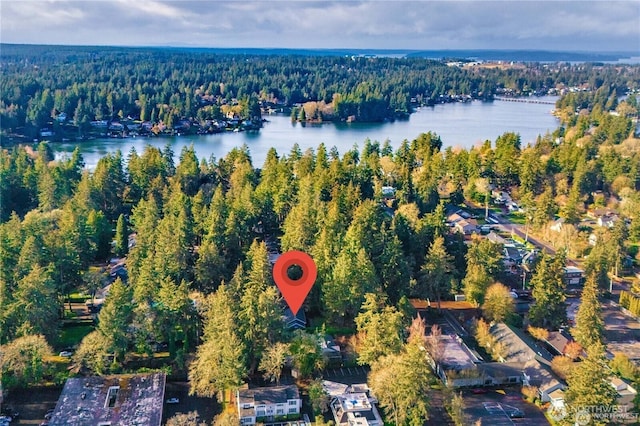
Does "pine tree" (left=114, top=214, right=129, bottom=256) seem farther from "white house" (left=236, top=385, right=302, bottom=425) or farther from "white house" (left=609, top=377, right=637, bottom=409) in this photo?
"white house" (left=609, top=377, right=637, bottom=409)

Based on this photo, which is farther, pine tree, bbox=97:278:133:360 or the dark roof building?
pine tree, bbox=97:278:133:360

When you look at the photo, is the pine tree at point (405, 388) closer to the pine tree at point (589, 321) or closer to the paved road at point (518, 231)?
the pine tree at point (589, 321)

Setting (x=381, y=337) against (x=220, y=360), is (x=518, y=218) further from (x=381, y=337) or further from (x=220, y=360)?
(x=220, y=360)

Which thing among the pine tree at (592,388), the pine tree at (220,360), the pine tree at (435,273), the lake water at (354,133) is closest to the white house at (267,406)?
the pine tree at (220,360)

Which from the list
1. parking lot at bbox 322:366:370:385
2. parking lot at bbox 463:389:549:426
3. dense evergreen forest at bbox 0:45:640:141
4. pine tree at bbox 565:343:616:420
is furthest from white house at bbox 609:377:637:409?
dense evergreen forest at bbox 0:45:640:141

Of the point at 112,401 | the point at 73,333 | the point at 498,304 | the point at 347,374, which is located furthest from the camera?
the point at 498,304

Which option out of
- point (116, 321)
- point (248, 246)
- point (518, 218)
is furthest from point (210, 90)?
point (116, 321)
